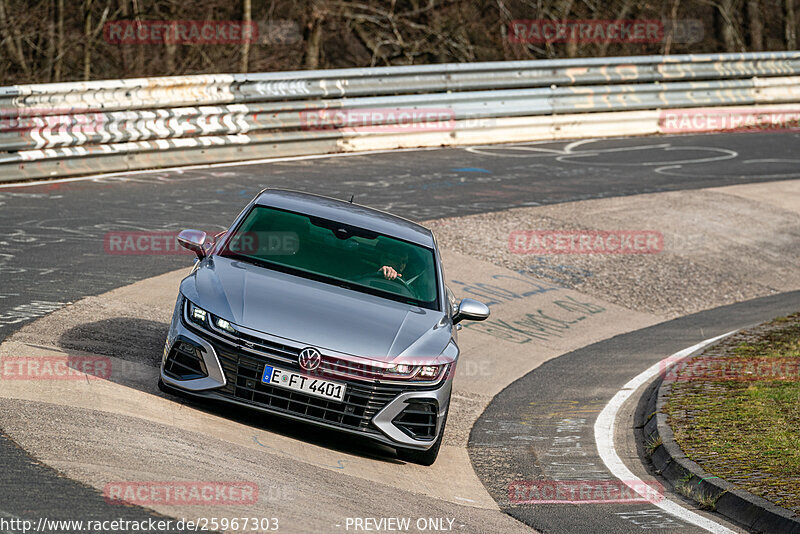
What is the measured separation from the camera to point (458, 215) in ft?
49.2

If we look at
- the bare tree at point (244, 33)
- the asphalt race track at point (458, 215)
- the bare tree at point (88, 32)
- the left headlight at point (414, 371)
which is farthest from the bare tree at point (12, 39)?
the left headlight at point (414, 371)

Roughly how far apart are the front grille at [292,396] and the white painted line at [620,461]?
197cm

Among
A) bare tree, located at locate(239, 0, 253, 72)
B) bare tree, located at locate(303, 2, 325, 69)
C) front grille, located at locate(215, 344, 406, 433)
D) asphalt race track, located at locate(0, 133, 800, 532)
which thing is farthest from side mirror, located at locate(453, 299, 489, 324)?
bare tree, located at locate(303, 2, 325, 69)

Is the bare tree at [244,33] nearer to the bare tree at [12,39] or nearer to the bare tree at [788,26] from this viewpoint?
the bare tree at [12,39]

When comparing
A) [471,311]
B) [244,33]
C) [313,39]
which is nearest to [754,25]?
[313,39]

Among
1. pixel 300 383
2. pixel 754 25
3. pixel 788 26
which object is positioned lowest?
pixel 300 383

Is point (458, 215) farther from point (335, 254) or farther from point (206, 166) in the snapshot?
point (335, 254)

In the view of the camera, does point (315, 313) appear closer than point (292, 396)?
No

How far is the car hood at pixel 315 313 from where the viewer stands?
6.66m

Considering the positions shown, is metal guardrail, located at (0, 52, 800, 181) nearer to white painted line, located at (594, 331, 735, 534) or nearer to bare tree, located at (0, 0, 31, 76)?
white painted line, located at (594, 331, 735, 534)

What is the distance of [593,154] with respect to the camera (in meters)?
21.1

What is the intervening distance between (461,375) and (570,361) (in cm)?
141

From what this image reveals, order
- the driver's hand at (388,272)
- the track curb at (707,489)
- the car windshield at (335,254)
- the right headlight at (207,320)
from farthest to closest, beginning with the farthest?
the driver's hand at (388,272) < the car windshield at (335,254) < the right headlight at (207,320) < the track curb at (707,489)

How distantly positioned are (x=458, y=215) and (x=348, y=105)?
5056mm
